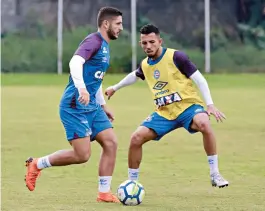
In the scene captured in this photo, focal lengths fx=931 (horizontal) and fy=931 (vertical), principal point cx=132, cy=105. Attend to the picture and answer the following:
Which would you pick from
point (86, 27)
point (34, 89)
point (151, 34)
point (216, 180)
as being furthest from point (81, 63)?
point (86, 27)

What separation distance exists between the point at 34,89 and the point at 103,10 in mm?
18228

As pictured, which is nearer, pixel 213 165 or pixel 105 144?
pixel 105 144

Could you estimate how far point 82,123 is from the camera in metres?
9.06

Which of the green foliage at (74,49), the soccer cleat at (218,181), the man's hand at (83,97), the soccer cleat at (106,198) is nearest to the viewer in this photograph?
the man's hand at (83,97)

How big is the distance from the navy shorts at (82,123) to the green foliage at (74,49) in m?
27.0

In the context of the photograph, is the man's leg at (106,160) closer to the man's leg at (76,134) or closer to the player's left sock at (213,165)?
the man's leg at (76,134)

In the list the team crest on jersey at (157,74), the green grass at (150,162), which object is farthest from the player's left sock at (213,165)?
the team crest on jersey at (157,74)

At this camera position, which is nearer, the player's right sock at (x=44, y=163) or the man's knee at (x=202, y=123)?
the player's right sock at (x=44, y=163)

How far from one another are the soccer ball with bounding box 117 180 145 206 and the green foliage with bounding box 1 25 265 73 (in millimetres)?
27351

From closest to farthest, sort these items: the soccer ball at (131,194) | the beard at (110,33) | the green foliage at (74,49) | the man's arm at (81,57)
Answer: the man's arm at (81,57) < the soccer ball at (131,194) < the beard at (110,33) < the green foliage at (74,49)

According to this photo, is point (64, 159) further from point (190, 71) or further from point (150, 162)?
point (150, 162)

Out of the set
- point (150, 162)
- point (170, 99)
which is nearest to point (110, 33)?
point (170, 99)

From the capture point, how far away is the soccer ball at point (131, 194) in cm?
880

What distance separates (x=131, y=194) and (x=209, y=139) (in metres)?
1.37
